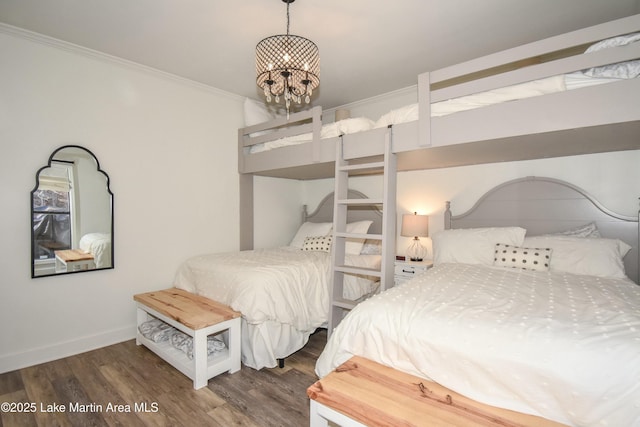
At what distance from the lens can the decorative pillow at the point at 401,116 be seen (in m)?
2.32

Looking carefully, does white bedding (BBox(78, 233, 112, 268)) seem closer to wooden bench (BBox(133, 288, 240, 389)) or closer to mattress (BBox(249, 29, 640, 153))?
wooden bench (BBox(133, 288, 240, 389))

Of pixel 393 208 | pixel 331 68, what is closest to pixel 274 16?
pixel 331 68

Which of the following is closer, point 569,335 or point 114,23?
point 569,335

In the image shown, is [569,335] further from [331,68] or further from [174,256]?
[174,256]

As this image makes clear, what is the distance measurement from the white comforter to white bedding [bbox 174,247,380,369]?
745mm

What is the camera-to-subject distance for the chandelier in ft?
6.42

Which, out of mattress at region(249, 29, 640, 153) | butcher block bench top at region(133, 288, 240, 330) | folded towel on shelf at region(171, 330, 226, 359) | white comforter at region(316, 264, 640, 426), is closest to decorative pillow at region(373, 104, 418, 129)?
mattress at region(249, 29, 640, 153)

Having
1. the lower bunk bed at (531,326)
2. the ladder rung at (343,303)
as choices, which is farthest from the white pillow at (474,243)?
the ladder rung at (343,303)

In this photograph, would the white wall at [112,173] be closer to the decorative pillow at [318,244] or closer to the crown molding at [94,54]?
the crown molding at [94,54]

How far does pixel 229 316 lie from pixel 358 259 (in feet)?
4.79

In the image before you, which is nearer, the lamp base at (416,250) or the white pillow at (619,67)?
the white pillow at (619,67)

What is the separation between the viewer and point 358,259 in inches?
126

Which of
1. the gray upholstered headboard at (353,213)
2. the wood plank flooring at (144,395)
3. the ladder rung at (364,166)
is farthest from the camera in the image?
the gray upholstered headboard at (353,213)

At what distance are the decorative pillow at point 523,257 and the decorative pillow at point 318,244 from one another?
5.43ft
